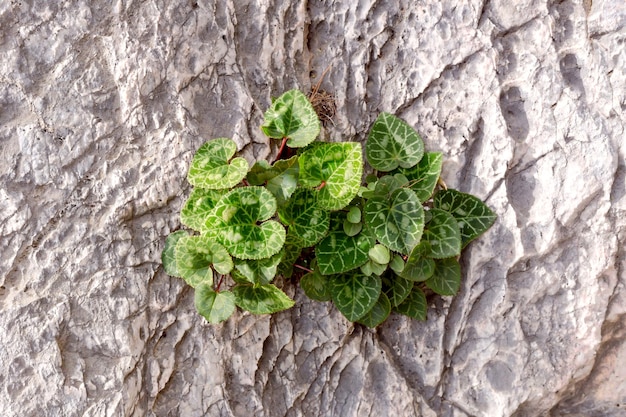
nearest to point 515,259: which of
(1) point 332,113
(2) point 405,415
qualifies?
(2) point 405,415

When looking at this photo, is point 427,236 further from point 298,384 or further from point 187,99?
point 187,99

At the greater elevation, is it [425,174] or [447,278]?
[425,174]

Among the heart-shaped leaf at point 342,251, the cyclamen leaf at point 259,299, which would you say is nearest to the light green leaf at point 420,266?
the heart-shaped leaf at point 342,251

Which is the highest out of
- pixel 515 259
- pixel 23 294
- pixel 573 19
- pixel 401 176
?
pixel 573 19

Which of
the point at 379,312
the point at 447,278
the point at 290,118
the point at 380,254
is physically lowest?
the point at 379,312

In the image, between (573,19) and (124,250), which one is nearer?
(124,250)

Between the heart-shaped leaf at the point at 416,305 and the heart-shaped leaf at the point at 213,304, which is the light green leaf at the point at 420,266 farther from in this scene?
the heart-shaped leaf at the point at 213,304

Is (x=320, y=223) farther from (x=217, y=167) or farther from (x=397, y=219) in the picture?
(x=217, y=167)

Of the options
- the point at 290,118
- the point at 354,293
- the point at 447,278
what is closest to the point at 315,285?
the point at 354,293
